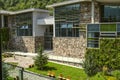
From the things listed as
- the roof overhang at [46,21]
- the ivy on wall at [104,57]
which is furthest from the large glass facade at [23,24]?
the ivy on wall at [104,57]

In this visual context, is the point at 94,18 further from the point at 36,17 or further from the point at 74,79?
the point at 36,17

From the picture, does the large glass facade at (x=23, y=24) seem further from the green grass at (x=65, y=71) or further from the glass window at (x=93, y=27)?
the glass window at (x=93, y=27)

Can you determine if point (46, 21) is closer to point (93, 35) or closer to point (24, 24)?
point (24, 24)

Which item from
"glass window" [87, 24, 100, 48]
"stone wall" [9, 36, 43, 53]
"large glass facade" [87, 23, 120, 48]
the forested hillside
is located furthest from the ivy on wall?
the forested hillside

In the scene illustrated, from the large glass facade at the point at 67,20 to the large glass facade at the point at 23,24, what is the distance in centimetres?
665

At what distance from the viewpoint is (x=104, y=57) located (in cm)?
2630

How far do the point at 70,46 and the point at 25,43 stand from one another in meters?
10.9

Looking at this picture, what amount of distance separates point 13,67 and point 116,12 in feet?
57.9

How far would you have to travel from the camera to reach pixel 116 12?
1182 inches

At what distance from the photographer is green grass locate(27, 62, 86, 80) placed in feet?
82.6

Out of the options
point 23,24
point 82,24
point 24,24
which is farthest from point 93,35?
point 23,24

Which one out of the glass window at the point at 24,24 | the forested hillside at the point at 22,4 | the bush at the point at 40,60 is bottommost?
the bush at the point at 40,60

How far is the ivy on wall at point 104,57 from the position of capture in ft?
81.6

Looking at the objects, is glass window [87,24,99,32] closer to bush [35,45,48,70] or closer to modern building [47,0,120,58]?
modern building [47,0,120,58]
